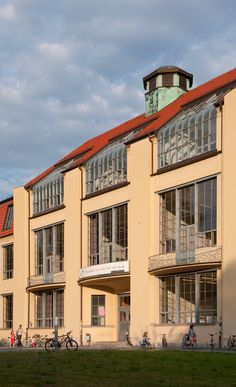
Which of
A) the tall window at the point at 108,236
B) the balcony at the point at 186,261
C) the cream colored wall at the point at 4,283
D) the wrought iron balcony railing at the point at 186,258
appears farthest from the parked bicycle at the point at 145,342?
the cream colored wall at the point at 4,283

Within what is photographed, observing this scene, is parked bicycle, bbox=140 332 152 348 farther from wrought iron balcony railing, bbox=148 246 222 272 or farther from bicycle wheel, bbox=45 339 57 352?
bicycle wheel, bbox=45 339 57 352

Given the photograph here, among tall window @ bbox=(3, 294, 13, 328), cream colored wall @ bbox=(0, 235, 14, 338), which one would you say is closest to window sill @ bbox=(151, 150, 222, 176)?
cream colored wall @ bbox=(0, 235, 14, 338)

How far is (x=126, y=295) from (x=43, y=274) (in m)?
6.43

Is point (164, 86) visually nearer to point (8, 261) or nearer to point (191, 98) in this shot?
point (191, 98)

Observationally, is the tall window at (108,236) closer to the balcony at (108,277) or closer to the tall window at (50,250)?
the balcony at (108,277)

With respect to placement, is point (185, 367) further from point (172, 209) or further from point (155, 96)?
point (155, 96)

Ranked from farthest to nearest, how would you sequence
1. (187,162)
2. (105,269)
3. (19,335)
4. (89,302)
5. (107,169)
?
(19,335)
(89,302)
(107,169)
(105,269)
(187,162)

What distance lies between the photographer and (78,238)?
4384 centimetres

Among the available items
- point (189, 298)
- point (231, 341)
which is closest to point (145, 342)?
point (189, 298)

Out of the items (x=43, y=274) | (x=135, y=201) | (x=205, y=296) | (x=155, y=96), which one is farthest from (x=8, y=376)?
(x=155, y=96)

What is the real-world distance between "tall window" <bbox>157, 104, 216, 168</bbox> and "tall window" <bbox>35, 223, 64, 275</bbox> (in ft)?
38.8

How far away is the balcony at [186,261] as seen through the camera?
33.1 metres

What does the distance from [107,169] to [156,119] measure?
411 cm

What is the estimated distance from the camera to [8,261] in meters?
54.3
